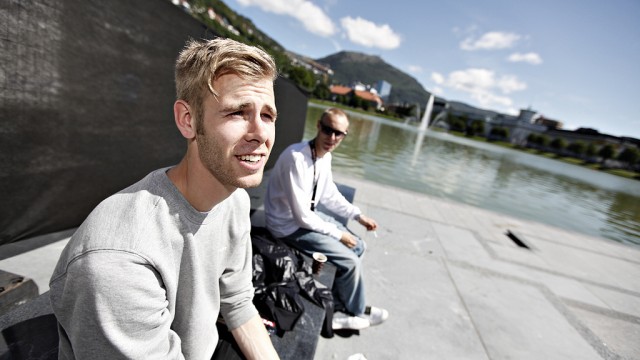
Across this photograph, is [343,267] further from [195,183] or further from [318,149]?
[195,183]

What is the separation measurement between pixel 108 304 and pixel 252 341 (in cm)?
90

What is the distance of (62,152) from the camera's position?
8.83ft

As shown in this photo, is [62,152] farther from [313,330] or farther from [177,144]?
[313,330]

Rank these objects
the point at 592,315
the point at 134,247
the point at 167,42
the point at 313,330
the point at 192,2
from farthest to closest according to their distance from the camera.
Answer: the point at 192,2, the point at 592,315, the point at 167,42, the point at 313,330, the point at 134,247

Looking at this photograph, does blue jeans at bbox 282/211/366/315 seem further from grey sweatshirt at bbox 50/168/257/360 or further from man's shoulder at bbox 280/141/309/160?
grey sweatshirt at bbox 50/168/257/360

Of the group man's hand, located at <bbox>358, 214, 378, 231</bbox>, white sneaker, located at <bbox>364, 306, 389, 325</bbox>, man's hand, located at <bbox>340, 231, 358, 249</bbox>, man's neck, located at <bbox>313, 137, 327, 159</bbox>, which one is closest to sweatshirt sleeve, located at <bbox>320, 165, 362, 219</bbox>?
man's hand, located at <bbox>358, 214, 378, 231</bbox>

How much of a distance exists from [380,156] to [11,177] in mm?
15359

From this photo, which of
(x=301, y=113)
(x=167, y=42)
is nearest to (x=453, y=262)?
(x=167, y=42)

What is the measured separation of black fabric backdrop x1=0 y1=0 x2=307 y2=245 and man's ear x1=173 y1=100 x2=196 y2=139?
1997mm

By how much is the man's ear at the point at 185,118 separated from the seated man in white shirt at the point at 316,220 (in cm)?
171

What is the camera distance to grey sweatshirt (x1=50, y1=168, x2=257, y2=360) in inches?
33.9

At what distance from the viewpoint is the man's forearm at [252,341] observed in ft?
5.07

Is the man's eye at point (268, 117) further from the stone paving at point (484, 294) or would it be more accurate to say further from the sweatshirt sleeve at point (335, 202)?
the sweatshirt sleeve at point (335, 202)

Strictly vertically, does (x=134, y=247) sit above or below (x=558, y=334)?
above
